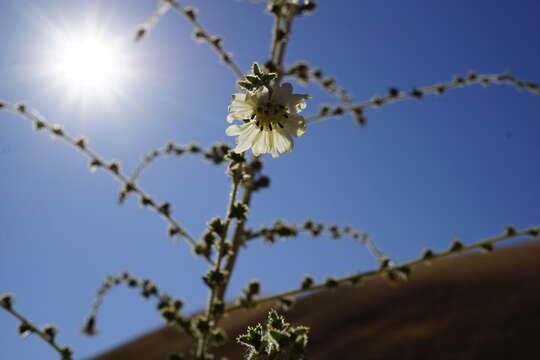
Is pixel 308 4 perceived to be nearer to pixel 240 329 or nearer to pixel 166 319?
pixel 166 319

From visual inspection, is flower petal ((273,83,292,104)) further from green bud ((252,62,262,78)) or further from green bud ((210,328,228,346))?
green bud ((210,328,228,346))

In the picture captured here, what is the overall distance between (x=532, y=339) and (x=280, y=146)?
1716cm

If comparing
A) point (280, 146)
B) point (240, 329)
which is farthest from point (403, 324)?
point (280, 146)

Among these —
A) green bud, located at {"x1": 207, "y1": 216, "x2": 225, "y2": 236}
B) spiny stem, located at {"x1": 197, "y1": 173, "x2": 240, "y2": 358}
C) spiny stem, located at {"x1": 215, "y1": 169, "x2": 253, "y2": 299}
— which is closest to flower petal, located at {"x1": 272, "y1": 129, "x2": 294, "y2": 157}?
spiny stem, located at {"x1": 197, "y1": 173, "x2": 240, "y2": 358}

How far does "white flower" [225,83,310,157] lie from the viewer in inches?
51.2

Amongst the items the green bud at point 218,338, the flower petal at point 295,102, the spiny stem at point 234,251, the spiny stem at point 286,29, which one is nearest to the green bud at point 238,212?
the flower petal at point 295,102

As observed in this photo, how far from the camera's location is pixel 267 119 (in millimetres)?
1372

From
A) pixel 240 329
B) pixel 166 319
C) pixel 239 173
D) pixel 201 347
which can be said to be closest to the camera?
pixel 239 173

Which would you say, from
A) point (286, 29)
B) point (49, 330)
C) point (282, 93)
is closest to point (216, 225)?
point (282, 93)

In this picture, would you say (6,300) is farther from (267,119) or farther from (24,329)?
(267,119)

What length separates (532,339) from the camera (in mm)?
14633

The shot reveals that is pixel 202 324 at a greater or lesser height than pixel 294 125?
lesser

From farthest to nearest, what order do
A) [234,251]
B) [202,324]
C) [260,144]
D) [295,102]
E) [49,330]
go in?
[234,251] → [49,330] → [202,324] → [260,144] → [295,102]

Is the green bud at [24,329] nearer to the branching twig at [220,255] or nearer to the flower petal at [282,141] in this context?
the branching twig at [220,255]
